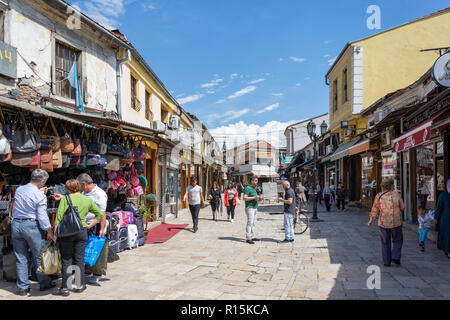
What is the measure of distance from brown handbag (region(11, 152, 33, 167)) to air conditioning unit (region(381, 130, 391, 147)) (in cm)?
1212

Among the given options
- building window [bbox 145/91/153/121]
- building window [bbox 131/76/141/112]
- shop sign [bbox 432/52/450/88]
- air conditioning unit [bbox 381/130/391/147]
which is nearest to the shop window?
air conditioning unit [bbox 381/130/391/147]

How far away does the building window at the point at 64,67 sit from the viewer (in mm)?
8648

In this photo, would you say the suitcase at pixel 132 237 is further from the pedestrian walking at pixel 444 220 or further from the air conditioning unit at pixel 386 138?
the air conditioning unit at pixel 386 138

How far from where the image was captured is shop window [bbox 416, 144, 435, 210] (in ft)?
31.6

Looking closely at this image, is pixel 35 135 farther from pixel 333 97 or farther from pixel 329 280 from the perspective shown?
pixel 333 97

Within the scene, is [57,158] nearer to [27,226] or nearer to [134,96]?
[27,226]

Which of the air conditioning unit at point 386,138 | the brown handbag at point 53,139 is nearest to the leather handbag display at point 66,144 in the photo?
the brown handbag at point 53,139

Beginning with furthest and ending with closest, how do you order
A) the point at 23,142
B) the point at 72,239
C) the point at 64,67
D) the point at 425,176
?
the point at 425,176
the point at 64,67
the point at 23,142
the point at 72,239

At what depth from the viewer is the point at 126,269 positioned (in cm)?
615

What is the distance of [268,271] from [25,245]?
150 inches

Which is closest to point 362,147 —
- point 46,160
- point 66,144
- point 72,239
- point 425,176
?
point 425,176

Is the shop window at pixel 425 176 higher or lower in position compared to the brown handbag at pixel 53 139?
→ lower

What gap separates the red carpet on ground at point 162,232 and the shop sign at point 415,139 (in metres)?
6.65

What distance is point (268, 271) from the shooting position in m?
6.16
